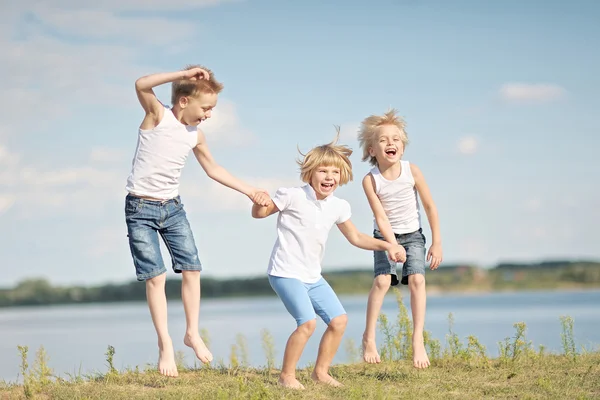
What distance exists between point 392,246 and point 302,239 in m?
0.87

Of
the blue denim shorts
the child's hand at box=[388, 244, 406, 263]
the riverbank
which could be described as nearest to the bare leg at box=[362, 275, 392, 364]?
the riverbank

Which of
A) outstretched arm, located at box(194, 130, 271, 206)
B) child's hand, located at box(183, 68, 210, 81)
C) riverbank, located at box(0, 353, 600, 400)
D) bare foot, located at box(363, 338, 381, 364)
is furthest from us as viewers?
bare foot, located at box(363, 338, 381, 364)

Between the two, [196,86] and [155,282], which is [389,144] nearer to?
[196,86]

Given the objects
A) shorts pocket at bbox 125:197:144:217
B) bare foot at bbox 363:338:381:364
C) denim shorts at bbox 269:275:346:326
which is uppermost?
shorts pocket at bbox 125:197:144:217

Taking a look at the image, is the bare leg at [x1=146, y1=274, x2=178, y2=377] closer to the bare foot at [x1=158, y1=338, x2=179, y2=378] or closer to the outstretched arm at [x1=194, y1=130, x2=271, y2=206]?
the bare foot at [x1=158, y1=338, x2=179, y2=378]

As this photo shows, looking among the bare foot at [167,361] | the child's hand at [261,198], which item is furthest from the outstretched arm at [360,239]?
the bare foot at [167,361]

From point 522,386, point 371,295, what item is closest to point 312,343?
point 371,295

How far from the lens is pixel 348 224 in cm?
647

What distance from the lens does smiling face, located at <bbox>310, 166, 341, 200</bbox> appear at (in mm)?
6250

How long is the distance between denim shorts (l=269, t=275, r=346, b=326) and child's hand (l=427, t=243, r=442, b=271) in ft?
4.68

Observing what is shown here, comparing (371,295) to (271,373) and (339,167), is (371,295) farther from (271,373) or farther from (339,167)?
(339,167)

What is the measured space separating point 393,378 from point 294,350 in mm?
1083

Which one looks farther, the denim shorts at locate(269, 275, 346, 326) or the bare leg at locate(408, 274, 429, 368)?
the bare leg at locate(408, 274, 429, 368)

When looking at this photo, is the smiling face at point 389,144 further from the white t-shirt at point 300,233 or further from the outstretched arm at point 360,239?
the white t-shirt at point 300,233
